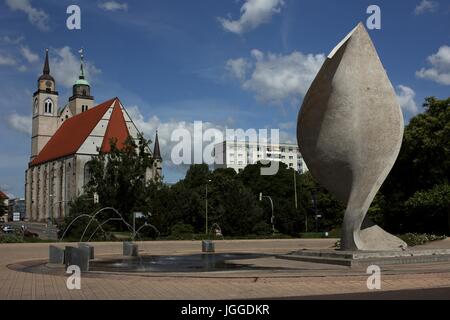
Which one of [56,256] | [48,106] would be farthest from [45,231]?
[48,106]

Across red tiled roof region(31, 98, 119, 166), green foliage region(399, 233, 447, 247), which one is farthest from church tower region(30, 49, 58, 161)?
green foliage region(399, 233, 447, 247)

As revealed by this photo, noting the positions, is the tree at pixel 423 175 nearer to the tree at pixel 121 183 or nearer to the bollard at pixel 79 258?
the tree at pixel 121 183

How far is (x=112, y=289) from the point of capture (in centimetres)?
1089

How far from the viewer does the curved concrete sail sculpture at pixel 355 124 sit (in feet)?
55.4

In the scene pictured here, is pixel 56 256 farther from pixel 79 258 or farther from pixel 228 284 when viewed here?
pixel 228 284

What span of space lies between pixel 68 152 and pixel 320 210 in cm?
4761

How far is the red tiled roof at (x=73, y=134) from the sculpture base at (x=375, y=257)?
7914 cm

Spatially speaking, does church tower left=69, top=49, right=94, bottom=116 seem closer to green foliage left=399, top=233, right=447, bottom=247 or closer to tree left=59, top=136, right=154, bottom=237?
tree left=59, top=136, right=154, bottom=237

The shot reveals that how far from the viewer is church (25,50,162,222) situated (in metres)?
91.0

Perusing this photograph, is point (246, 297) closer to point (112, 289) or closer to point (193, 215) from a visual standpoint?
point (112, 289)

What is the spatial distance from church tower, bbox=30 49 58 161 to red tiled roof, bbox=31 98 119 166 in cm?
850

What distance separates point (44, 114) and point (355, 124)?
369ft

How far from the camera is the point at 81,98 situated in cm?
12131
